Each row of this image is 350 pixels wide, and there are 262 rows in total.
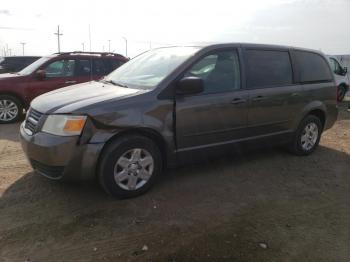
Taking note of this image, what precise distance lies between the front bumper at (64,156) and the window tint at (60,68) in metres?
5.09

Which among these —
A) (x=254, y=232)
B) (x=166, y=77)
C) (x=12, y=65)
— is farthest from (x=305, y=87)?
(x=12, y=65)

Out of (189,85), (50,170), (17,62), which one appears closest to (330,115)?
(189,85)

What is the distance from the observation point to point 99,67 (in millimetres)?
8883

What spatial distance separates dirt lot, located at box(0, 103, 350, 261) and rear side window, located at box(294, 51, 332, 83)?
1.47 meters

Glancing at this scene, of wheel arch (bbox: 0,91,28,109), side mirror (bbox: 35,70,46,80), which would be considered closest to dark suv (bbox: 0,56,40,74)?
wheel arch (bbox: 0,91,28,109)

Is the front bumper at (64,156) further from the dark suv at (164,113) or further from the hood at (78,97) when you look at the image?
the hood at (78,97)

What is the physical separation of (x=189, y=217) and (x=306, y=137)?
3.03m

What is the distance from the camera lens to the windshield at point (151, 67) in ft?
13.8

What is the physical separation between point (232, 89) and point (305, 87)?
157 centimetres

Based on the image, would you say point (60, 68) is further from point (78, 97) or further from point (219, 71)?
point (219, 71)

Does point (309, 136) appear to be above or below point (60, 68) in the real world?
Answer: below

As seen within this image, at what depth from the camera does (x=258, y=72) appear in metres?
4.85

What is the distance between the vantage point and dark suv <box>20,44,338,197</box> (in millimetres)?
3607

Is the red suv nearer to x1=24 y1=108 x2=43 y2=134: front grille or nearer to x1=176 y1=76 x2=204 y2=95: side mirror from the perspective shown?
x1=24 y1=108 x2=43 y2=134: front grille
